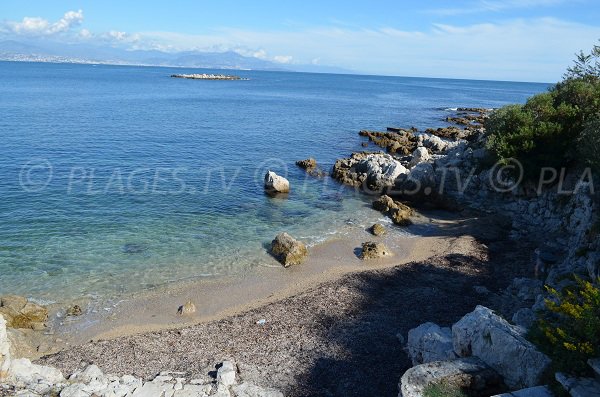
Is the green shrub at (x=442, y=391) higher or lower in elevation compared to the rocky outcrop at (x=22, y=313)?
higher

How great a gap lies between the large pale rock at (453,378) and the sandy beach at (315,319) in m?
3.20

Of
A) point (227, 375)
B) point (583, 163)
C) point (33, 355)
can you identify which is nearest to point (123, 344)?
point (33, 355)

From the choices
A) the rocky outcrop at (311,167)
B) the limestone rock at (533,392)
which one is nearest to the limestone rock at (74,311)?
the limestone rock at (533,392)

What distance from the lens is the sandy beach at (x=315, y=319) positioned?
15.8 metres

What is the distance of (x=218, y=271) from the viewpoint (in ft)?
80.4

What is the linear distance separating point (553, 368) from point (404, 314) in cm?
872

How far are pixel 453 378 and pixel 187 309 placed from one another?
1289 cm

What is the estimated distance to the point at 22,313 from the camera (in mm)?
19000

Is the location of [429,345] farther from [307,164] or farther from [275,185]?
[307,164]

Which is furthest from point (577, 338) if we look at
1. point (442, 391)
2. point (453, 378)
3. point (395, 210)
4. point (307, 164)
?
point (307, 164)

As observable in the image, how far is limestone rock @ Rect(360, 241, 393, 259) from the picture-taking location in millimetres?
26703

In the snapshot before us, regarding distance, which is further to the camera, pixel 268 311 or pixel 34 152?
pixel 34 152

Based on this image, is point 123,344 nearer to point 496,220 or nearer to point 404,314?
point 404,314

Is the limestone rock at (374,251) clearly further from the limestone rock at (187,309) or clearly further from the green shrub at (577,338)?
the green shrub at (577,338)
